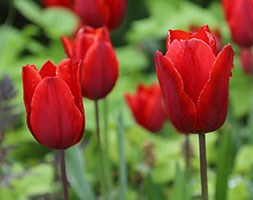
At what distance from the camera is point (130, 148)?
205cm

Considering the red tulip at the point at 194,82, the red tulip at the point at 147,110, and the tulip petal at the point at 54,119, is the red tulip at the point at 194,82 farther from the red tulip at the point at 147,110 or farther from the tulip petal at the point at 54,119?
the red tulip at the point at 147,110

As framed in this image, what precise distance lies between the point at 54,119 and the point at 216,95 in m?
0.22

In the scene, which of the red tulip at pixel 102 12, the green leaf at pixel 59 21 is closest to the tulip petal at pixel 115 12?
the red tulip at pixel 102 12

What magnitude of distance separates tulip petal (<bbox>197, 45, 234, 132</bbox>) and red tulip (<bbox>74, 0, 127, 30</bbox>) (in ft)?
2.26

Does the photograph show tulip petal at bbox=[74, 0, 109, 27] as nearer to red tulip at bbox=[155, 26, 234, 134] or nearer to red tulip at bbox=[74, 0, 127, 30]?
red tulip at bbox=[74, 0, 127, 30]

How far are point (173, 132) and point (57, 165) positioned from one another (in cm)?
74

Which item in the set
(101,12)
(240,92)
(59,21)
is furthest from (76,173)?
(59,21)

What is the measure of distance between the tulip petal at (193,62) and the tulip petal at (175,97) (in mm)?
15

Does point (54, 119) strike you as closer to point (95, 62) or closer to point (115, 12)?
point (95, 62)

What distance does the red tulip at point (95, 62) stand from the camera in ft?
4.51

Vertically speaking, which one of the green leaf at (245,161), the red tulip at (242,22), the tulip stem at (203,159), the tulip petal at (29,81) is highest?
the red tulip at (242,22)

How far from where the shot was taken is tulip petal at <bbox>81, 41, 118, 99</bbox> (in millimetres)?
1374

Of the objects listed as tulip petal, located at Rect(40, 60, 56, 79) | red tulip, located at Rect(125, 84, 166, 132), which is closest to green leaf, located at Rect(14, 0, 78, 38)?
red tulip, located at Rect(125, 84, 166, 132)

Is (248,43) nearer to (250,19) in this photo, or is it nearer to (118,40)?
(250,19)
